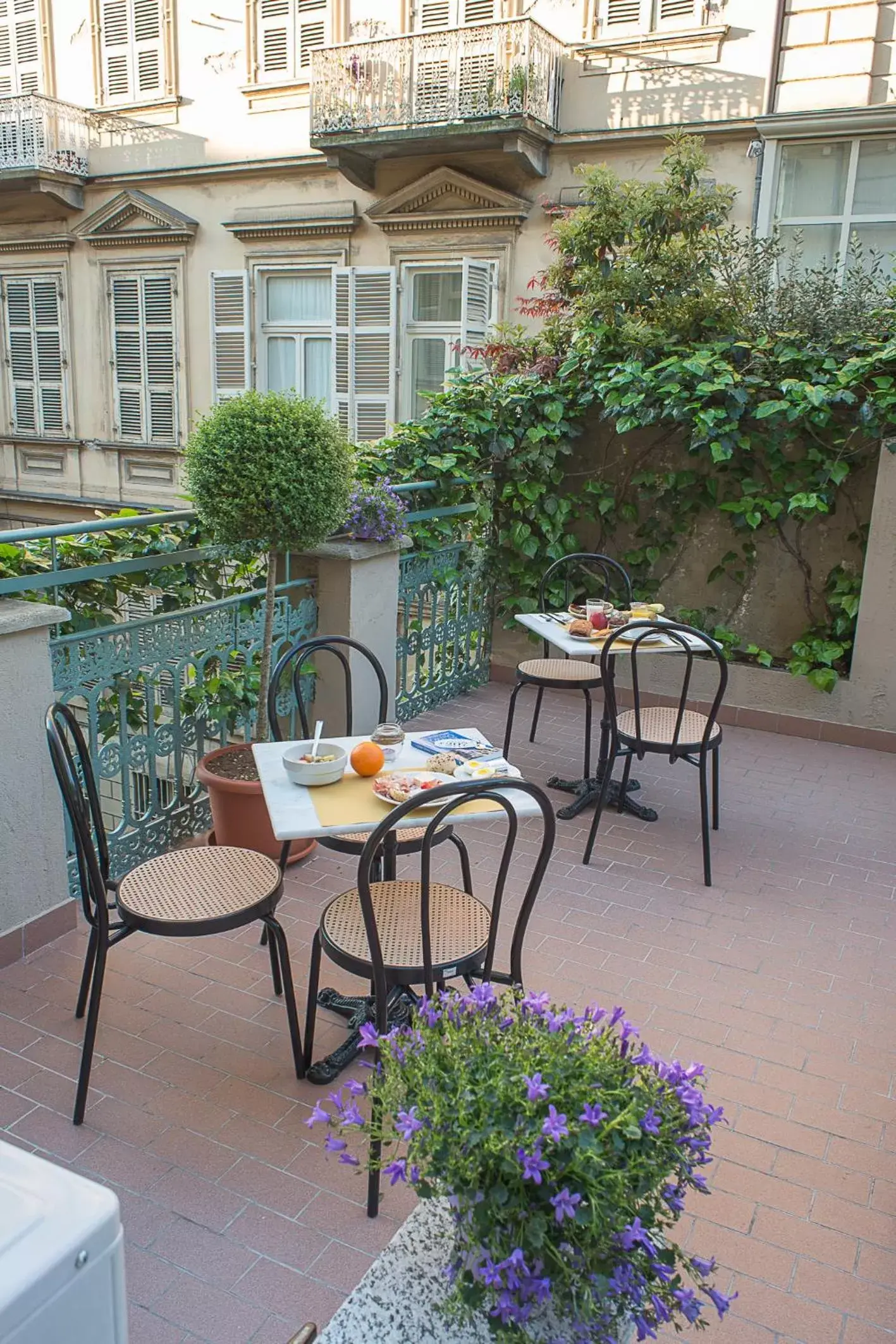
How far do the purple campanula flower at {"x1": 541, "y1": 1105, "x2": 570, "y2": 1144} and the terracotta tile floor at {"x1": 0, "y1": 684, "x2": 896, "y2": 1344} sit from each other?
43.6 inches

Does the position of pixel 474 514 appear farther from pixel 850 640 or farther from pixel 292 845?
pixel 292 845

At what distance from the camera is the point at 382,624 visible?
4.97 m

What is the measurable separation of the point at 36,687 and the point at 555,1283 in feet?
7.93

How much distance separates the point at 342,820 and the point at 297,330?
9.57 metres

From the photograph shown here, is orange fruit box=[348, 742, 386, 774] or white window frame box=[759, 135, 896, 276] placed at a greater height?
white window frame box=[759, 135, 896, 276]

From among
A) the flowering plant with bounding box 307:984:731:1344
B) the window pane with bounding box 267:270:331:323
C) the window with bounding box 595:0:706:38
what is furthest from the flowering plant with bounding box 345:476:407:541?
the window pane with bounding box 267:270:331:323

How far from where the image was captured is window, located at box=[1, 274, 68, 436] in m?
12.7

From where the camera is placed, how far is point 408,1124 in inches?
51.9

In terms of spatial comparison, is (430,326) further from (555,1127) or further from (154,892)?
(555,1127)

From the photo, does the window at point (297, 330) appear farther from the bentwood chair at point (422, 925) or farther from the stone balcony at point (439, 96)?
the bentwood chair at point (422, 925)

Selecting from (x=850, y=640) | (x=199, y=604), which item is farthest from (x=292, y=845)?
(x=850, y=640)

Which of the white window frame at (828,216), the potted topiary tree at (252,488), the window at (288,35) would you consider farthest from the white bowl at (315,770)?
A: the window at (288,35)

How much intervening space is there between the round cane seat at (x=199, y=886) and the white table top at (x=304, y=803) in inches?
7.1

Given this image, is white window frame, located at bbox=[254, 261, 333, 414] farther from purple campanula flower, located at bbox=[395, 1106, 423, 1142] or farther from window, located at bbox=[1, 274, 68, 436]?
purple campanula flower, located at bbox=[395, 1106, 423, 1142]
